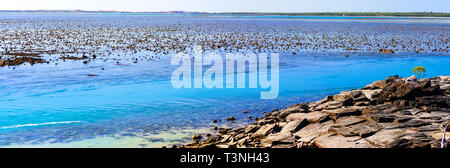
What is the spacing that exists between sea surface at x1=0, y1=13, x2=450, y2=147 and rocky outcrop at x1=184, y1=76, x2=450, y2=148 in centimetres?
175

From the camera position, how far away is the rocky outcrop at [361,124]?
9.58m

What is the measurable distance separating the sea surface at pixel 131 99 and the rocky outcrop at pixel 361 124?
1752 mm

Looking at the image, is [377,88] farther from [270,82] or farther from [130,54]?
[130,54]

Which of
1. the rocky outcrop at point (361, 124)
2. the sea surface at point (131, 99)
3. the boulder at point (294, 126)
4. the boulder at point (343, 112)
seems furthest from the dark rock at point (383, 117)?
the sea surface at point (131, 99)

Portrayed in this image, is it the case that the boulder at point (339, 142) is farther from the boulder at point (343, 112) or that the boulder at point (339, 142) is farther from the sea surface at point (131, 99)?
the sea surface at point (131, 99)

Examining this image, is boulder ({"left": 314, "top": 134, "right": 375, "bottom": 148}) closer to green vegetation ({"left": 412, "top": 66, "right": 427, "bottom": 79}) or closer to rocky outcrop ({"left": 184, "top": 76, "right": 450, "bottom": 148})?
rocky outcrop ({"left": 184, "top": 76, "right": 450, "bottom": 148})

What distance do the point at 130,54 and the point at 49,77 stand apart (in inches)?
397

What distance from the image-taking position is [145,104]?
15.9 metres

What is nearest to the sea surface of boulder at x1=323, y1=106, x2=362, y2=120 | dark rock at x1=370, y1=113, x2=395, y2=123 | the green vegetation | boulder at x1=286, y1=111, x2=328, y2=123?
boulder at x1=286, y1=111, x2=328, y2=123

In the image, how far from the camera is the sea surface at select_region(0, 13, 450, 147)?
39.1 ft

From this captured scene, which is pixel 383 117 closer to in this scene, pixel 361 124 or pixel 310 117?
pixel 361 124

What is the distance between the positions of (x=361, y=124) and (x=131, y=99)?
377 inches
